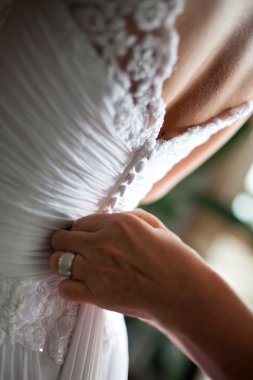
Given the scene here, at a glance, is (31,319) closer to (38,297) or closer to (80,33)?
(38,297)

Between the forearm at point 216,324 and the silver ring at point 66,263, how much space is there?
0.13m

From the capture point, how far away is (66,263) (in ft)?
1.57

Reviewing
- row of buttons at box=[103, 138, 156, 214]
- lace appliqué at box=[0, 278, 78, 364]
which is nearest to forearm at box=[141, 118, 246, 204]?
row of buttons at box=[103, 138, 156, 214]

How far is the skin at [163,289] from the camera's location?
1.38 ft

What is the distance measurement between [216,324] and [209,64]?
1.09 ft

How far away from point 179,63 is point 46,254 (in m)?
0.31

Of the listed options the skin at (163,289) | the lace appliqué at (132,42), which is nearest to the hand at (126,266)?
the skin at (163,289)

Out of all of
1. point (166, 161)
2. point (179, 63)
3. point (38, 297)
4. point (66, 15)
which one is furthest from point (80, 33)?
point (38, 297)

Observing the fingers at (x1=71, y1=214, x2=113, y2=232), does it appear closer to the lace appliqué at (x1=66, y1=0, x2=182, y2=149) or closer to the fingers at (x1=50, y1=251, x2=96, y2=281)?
the fingers at (x1=50, y1=251, x2=96, y2=281)

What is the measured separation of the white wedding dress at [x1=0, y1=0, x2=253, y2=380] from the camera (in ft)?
1.23

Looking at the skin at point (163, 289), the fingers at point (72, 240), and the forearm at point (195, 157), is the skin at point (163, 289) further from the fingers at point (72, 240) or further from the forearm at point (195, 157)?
the forearm at point (195, 157)

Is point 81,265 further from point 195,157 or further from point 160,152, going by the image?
point 195,157

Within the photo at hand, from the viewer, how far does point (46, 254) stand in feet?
1.72

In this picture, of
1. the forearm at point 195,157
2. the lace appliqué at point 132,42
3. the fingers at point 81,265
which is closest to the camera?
the lace appliqué at point 132,42
